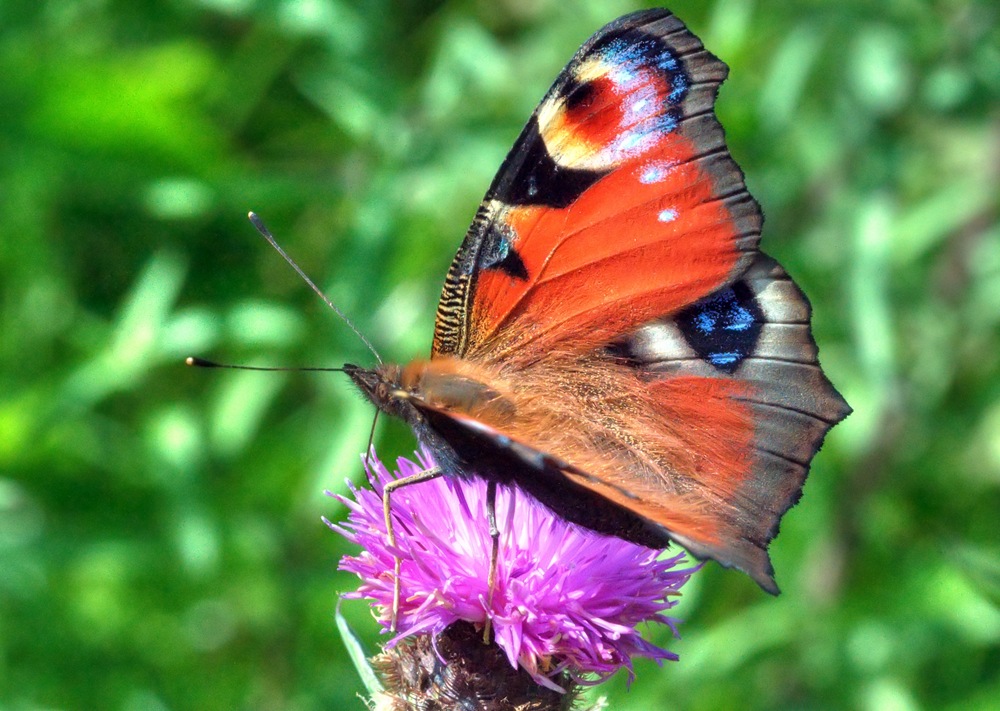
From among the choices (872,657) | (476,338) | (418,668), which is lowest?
(872,657)

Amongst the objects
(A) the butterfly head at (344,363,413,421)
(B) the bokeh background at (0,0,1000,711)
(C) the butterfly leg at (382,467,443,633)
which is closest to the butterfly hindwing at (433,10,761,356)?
(A) the butterfly head at (344,363,413,421)

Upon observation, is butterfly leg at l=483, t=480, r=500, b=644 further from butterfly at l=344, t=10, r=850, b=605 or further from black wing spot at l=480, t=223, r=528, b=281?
black wing spot at l=480, t=223, r=528, b=281

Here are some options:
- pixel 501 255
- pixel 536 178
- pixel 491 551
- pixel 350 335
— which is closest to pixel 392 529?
pixel 491 551

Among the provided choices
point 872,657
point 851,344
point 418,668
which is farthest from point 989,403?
point 418,668

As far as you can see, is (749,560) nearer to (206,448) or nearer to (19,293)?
(206,448)

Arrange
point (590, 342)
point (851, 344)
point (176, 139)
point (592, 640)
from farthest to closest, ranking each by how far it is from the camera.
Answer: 1. point (176, 139)
2. point (851, 344)
3. point (590, 342)
4. point (592, 640)

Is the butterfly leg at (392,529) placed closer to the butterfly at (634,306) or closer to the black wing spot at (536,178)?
the butterfly at (634,306)
